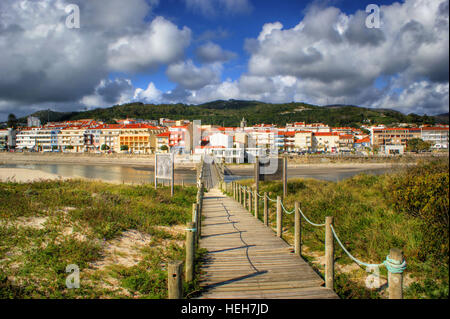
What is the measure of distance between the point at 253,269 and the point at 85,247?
3.30m

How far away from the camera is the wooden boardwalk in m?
4.15

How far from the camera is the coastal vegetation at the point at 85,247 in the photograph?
4363 millimetres

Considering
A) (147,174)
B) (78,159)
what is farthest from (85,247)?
(78,159)

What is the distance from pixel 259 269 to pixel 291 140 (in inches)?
4437

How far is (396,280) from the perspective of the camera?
9.87 feet

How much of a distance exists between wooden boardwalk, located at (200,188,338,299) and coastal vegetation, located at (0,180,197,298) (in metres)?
0.65

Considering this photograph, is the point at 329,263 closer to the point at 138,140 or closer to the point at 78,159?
the point at 78,159

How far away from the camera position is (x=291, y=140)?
4496 inches

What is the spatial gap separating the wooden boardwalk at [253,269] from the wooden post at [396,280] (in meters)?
1.16

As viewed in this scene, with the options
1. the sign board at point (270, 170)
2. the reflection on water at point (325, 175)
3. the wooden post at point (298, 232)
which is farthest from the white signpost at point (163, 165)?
the reflection on water at point (325, 175)
